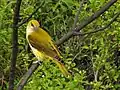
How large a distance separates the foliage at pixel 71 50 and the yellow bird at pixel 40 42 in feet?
2.60

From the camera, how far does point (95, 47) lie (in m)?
A: 3.98

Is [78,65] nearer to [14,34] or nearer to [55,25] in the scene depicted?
[55,25]

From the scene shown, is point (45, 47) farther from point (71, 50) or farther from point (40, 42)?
point (71, 50)

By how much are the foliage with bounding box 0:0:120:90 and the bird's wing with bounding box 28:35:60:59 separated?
31.0 inches

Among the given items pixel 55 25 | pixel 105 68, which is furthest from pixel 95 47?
pixel 55 25

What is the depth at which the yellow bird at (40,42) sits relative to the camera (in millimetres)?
2588

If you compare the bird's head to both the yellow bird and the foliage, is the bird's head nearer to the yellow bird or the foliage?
the yellow bird

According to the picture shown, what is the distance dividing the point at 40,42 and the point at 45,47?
5 cm

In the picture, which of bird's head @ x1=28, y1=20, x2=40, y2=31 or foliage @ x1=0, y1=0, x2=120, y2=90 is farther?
foliage @ x1=0, y1=0, x2=120, y2=90

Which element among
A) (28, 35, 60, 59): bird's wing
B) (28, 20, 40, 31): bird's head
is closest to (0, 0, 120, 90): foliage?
(28, 35, 60, 59): bird's wing

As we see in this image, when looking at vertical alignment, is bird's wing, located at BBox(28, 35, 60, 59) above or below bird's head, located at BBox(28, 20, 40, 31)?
below

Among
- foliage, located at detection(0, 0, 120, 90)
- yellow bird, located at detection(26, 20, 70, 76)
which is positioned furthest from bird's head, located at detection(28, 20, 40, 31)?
foliage, located at detection(0, 0, 120, 90)

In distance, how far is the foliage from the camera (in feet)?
11.8

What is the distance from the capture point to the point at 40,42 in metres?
2.75
